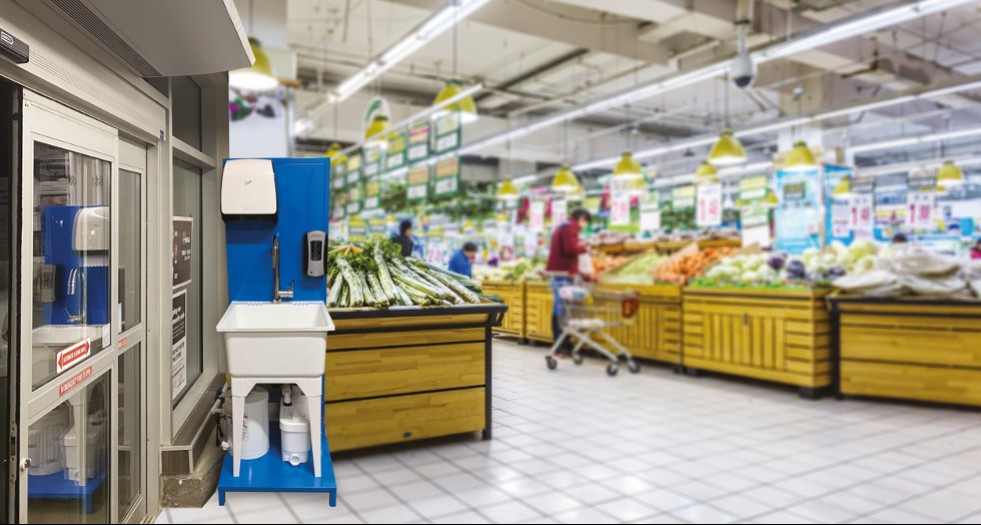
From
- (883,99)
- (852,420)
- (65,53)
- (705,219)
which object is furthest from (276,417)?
(705,219)

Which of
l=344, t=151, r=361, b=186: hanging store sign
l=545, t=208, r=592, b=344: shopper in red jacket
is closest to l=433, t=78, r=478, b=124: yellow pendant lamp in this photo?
l=545, t=208, r=592, b=344: shopper in red jacket

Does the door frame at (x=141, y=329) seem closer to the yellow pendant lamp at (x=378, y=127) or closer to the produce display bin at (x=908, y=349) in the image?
the produce display bin at (x=908, y=349)

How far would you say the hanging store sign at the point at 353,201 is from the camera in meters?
11.9

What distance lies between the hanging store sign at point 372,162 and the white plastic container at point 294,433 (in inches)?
362

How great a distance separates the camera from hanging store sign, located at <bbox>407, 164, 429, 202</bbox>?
8539 millimetres

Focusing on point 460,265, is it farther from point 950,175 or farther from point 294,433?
point 950,175

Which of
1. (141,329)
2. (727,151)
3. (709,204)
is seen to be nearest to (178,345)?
(141,329)

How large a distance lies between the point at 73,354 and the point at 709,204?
12675 mm

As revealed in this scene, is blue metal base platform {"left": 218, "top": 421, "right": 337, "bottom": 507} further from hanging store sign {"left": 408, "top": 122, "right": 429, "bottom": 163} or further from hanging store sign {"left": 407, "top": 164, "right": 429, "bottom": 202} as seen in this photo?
hanging store sign {"left": 407, "top": 164, "right": 429, "bottom": 202}

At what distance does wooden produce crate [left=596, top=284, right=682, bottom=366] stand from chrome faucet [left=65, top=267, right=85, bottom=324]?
7.66 metres

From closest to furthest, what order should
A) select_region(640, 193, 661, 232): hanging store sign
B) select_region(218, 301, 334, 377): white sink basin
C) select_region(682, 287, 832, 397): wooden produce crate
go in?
select_region(218, 301, 334, 377): white sink basin
select_region(682, 287, 832, 397): wooden produce crate
select_region(640, 193, 661, 232): hanging store sign

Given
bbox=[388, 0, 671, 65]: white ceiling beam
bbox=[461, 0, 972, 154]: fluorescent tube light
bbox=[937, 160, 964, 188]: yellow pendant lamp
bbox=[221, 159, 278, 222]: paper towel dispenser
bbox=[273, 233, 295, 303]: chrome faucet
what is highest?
bbox=[388, 0, 671, 65]: white ceiling beam

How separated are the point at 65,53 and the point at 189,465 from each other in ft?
1.68

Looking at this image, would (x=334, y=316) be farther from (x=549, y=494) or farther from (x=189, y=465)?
(x=549, y=494)
